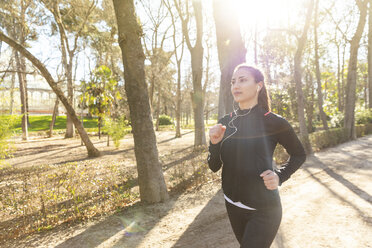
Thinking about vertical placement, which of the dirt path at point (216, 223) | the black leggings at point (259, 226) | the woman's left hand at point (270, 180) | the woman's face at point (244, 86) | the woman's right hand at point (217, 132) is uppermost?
the woman's face at point (244, 86)

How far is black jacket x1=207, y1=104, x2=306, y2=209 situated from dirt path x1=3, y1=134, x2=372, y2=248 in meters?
2.33

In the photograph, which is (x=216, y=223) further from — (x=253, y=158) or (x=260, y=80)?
(x=260, y=80)

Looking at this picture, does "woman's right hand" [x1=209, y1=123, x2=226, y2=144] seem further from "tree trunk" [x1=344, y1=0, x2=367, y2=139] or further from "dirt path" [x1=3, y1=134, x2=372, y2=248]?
"tree trunk" [x1=344, y1=0, x2=367, y2=139]

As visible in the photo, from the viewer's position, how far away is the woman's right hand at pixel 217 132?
1.91m

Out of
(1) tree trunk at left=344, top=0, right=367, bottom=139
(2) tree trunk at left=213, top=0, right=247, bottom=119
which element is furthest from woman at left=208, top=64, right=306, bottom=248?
(1) tree trunk at left=344, top=0, right=367, bottom=139

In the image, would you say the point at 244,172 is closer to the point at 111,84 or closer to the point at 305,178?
the point at 305,178

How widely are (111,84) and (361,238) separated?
2179cm

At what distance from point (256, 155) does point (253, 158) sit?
37 millimetres

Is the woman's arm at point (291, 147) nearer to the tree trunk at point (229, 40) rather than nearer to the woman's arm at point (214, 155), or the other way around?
the woman's arm at point (214, 155)

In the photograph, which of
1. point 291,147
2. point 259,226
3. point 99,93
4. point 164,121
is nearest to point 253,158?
point 291,147

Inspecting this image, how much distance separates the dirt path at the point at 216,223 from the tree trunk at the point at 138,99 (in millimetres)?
655

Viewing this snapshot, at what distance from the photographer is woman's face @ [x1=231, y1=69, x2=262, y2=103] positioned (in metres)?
2.00

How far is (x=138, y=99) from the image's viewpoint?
5.31 metres

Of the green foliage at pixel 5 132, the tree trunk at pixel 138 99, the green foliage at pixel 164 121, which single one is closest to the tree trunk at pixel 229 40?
the tree trunk at pixel 138 99
